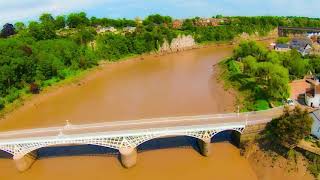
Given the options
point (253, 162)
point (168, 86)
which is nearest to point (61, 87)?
point (168, 86)

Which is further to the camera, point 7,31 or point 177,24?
point 177,24

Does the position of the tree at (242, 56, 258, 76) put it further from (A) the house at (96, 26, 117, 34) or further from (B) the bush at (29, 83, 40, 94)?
(A) the house at (96, 26, 117, 34)

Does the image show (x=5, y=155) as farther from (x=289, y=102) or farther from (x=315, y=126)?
(x=289, y=102)

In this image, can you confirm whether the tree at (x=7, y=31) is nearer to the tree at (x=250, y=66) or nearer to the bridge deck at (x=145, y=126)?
the tree at (x=250, y=66)

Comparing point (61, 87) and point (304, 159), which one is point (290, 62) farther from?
point (61, 87)

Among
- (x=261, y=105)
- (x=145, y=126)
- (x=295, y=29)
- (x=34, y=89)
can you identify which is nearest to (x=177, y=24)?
(x=295, y=29)

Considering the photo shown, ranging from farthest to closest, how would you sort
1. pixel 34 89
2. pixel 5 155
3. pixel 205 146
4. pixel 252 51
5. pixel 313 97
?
1. pixel 252 51
2. pixel 34 89
3. pixel 313 97
4. pixel 5 155
5. pixel 205 146
